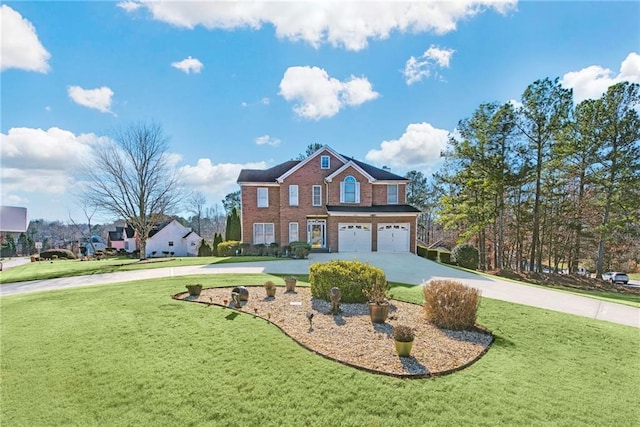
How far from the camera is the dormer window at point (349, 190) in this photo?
1008 inches

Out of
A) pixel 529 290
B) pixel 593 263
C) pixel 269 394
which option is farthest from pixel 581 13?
pixel 593 263

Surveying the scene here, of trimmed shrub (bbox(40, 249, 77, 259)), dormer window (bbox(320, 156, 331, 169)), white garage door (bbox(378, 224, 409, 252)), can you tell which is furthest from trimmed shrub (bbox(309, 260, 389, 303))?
trimmed shrub (bbox(40, 249, 77, 259))

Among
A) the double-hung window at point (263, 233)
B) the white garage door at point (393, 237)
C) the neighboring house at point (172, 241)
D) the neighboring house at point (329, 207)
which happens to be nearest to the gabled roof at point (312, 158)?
the neighboring house at point (329, 207)

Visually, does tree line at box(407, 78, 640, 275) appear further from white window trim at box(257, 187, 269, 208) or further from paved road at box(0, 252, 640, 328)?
white window trim at box(257, 187, 269, 208)

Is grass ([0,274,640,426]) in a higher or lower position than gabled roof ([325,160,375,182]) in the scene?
lower

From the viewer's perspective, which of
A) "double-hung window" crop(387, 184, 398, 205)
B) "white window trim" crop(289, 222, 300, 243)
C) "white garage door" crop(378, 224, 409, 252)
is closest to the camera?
"white garage door" crop(378, 224, 409, 252)

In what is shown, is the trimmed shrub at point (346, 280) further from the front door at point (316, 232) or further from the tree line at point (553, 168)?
the tree line at point (553, 168)

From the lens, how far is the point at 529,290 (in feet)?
43.0

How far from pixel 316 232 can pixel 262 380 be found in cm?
2117

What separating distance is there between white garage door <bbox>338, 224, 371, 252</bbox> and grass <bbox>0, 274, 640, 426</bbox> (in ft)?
54.6

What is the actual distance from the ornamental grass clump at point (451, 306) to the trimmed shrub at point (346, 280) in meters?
1.76

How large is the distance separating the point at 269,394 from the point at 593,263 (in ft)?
159

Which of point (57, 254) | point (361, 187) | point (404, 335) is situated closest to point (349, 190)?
point (361, 187)

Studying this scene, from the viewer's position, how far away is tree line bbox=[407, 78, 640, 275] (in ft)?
74.5
